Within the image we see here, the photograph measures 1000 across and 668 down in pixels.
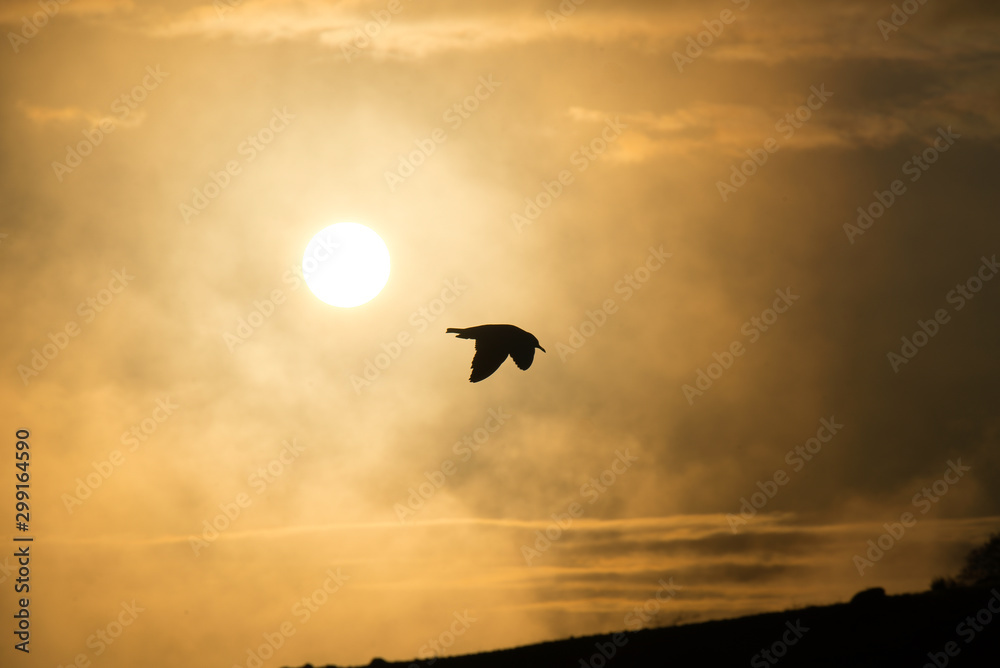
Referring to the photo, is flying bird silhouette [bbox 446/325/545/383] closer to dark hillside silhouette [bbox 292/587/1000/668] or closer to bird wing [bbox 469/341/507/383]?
bird wing [bbox 469/341/507/383]

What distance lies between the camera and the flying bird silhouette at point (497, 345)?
17.2 metres

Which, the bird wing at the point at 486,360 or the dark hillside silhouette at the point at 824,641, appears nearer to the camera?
the bird wing at the point at 486,360

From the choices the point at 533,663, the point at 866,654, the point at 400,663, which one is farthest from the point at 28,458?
the point at 866,654

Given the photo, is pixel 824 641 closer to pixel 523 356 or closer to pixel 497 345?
pixel 523 356

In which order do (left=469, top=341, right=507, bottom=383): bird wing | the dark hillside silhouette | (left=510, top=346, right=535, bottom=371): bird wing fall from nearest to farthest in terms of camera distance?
(left=469, top=341, right=507, bottom=383): bird wing < (left=510, top=346, right=535, bottom=371): bird wing < the dark hillside silhouette

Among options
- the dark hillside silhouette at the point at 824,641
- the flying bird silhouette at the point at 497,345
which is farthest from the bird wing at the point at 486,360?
the dark hillside silhouette at the point at 824,641

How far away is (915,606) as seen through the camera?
21188 mm

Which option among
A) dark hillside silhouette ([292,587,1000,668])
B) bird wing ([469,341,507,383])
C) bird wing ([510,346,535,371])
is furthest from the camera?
dark hillside silhouette ([292,587,1000,668])

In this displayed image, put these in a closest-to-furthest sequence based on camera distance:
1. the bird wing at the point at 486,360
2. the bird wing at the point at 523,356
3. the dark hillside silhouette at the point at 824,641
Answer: the bird wing at the point at 486,360
the bird wing at the point at 523,356
the dark hillside silhouette at the point at 824,641

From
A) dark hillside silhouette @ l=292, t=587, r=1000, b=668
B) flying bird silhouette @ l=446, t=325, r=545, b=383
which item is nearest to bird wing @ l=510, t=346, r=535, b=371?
flying bird silhouette @ l=446, t=325, r=545, b=383

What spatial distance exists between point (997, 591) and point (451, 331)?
43.6ft

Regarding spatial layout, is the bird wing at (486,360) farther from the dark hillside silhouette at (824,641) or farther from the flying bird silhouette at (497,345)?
the dark hillside silhouette at (824,641)

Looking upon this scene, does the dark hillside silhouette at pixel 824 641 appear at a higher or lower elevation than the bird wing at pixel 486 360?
lower

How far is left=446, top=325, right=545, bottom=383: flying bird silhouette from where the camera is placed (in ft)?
56.3
